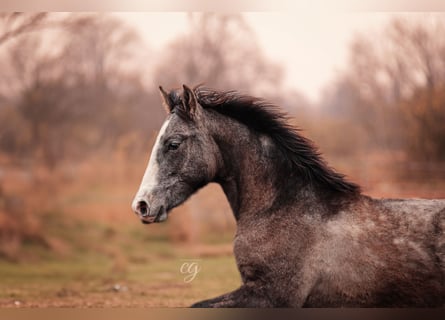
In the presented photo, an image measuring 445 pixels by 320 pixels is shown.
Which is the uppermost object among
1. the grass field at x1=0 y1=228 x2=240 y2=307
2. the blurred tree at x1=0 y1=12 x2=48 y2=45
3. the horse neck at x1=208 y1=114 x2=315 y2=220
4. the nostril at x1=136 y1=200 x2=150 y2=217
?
the blurred tree at x1=0 y1=12 x2=48 y2=45

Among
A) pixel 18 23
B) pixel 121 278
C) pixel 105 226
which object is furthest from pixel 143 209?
pixel 105 226

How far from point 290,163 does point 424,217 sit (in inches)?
34.3

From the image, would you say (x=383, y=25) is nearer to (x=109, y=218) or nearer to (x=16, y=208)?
(x=109, y=218)

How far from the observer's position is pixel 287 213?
10.8 feet

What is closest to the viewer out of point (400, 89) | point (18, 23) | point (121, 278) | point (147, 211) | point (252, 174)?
point (147, 211)

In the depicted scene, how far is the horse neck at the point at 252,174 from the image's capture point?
132 inches

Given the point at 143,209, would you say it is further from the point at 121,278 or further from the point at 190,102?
the point at 121,278

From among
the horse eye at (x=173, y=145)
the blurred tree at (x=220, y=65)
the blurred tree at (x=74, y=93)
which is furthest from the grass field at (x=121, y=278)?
the blurred tree at (x=220, y=65)

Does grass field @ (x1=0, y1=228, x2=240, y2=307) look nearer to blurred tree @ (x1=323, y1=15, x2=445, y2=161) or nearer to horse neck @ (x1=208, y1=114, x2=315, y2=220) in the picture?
horse neck @ (x1=208, y1=114, x2=315, y2=220)

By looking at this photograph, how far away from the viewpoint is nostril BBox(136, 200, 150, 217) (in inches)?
127

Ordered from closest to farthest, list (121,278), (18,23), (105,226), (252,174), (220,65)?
1. (252,174)
2. (18,23)
3. (121,278)
4. (220,65)
5. (105,226)

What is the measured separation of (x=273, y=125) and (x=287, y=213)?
1.92 ft

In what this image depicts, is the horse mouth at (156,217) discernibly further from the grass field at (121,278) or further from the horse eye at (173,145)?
the grass field at (121,278)

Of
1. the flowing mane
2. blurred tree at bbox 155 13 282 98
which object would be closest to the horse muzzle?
the flowing mane
